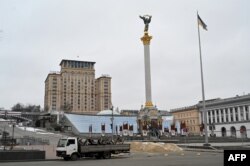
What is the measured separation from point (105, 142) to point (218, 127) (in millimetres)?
112001

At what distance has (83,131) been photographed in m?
129

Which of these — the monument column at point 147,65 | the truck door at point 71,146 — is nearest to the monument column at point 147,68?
the monument column at point 147,65

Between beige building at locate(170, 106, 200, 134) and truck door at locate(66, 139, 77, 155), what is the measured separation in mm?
124437

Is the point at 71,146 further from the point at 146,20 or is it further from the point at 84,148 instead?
the point at 146,20

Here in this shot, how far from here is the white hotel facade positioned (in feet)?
404

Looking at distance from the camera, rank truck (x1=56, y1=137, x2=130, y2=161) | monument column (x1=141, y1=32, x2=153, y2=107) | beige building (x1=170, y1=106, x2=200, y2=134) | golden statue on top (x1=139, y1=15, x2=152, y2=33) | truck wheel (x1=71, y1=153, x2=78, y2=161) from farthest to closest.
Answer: beige building (x1=170, y1=106, x2=200, y2=134), golden statue on top (x1=139, y1=15, x2=152, y2=33), monument column (x1=141, y1=32, x2=153, y2=107), truck (x1=56, y1=137, x2=130, y2=161), truck wheel (x1=71, y1=153, x2=78, y2=161)

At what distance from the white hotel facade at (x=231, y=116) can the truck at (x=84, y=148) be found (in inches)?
3489

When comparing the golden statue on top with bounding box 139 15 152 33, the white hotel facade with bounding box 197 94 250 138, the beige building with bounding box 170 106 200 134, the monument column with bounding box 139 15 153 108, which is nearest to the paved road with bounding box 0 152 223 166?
the monument column with bounding box 139 15 153 108

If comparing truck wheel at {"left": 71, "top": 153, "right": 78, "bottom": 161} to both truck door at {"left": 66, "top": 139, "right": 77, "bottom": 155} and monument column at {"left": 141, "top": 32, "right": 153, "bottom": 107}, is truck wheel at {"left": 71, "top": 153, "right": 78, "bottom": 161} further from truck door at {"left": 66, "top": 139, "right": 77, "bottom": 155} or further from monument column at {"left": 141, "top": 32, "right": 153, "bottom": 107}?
monument column at {"left": 141, "top": 32, "right": 153, "bottom": 107}

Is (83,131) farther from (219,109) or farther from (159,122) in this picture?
(219,109)

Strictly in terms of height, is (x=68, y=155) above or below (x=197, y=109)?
below

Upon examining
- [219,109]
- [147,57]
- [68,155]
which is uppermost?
[147,57]

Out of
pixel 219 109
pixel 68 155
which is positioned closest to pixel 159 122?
pixel 219 109

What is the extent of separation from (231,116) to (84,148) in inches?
4307
